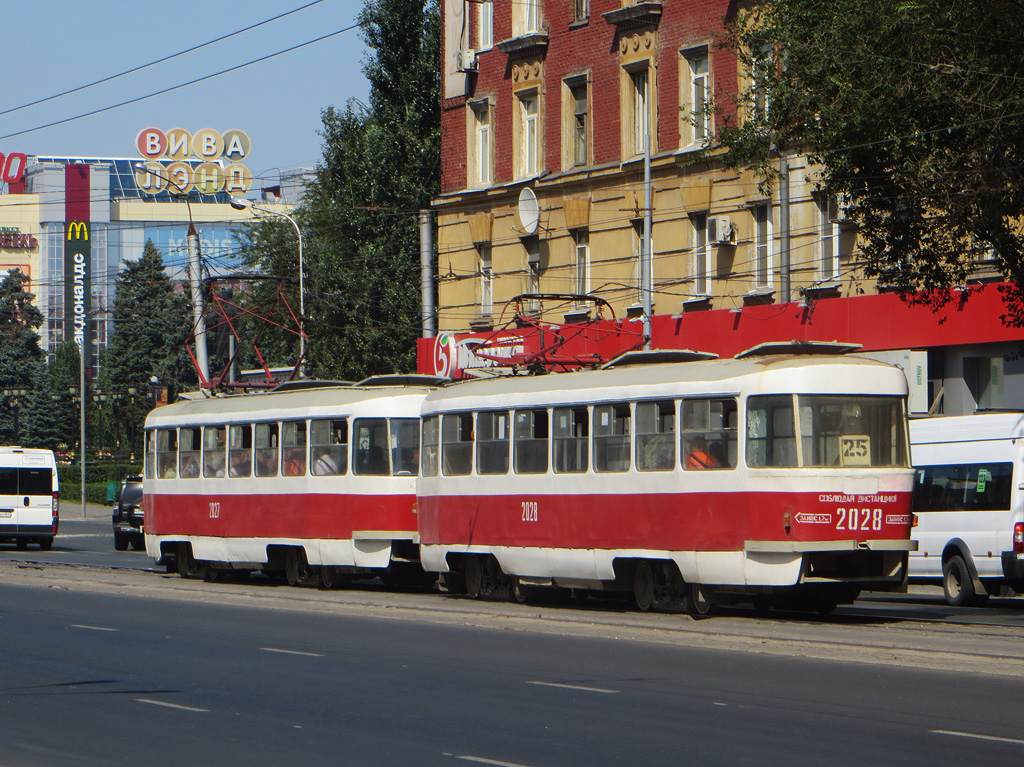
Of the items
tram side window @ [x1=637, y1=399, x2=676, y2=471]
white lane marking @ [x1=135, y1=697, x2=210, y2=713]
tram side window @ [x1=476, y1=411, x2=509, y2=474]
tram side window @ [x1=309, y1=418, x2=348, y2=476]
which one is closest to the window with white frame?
tram side window @ [x1=309, y1=418, x2=348, y2=476]

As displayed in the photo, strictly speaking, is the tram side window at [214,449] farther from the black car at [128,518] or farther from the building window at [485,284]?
the building window at [485,284]

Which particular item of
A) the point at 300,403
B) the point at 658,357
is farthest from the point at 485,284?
the point at 658,357

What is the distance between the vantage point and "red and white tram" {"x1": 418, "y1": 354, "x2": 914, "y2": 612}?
17953 mm

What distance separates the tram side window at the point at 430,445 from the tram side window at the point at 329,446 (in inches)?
58.2

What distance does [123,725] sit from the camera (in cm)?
1048

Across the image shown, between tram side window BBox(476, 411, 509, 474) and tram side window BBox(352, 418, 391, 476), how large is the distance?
2484mm

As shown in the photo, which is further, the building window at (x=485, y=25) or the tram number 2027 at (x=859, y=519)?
the building window at (x=485, y=25)

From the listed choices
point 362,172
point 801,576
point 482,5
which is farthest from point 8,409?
point 801,576

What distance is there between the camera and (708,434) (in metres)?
18.8

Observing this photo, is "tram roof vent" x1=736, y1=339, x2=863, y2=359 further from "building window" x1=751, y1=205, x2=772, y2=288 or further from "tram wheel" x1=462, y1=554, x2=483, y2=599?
"building window" x1=751, y1=205, x2=772, y2=288

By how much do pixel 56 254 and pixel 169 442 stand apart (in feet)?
458

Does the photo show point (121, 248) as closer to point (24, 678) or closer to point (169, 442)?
point (169, 442)

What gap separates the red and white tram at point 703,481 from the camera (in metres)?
18.0

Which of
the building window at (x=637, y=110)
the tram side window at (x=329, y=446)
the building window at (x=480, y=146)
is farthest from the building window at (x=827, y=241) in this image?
the building window at (x=480, y=146)
